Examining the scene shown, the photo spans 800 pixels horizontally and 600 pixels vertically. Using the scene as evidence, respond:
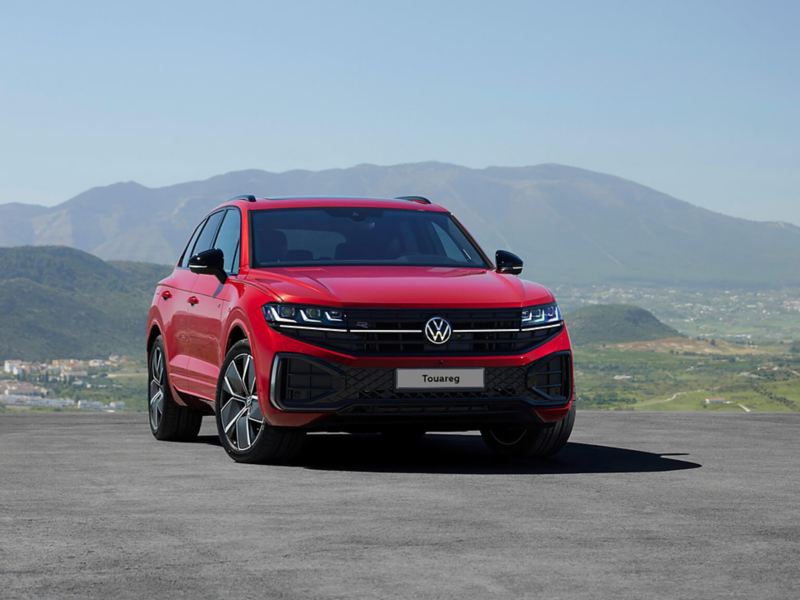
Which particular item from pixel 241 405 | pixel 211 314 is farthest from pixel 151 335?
pixel 241 405

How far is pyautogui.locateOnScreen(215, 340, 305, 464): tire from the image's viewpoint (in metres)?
10.1

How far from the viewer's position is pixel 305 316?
9852 mm

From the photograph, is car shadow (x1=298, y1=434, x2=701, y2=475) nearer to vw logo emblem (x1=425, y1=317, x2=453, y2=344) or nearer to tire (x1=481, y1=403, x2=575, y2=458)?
tire (x1=481, y1=403, x2=575, y2=458)

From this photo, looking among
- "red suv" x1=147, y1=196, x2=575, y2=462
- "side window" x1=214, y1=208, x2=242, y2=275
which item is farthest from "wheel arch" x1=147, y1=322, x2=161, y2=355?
"red suv" x1=147, y1=196, x2=575, y2=462

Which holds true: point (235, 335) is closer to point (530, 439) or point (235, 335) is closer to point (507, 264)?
point (507, 264)

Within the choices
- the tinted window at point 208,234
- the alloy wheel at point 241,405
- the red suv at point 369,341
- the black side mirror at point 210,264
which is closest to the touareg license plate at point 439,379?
the red suv at point 369,341

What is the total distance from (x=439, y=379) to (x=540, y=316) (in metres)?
0.89

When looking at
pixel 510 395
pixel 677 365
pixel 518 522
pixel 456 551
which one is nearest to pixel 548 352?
pixel 510 395

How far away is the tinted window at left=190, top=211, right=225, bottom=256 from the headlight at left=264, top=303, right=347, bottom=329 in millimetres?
2471

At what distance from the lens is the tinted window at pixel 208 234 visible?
12438 millimetres

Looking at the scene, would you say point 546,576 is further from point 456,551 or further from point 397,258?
point 397,258

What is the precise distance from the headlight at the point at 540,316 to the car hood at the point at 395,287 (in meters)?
0.05

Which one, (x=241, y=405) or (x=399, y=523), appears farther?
(x=241, y=405)

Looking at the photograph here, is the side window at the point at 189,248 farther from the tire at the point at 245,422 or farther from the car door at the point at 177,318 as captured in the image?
the tire at the point at 245,422
